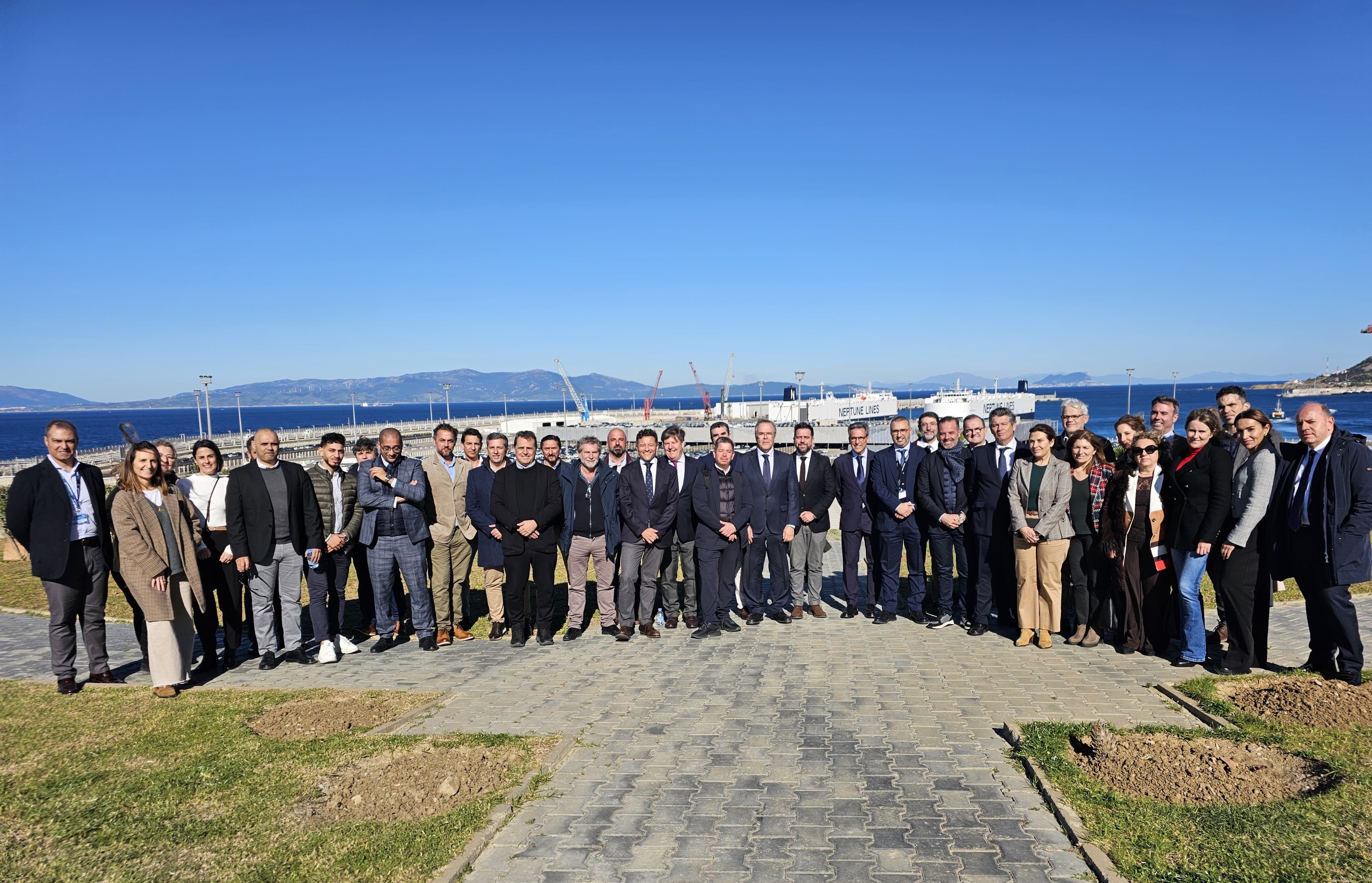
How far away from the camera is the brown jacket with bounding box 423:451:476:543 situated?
7.69 m

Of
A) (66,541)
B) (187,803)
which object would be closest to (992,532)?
(187,803)

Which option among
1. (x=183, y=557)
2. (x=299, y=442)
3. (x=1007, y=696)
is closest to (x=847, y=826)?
(x=1007, y=696)

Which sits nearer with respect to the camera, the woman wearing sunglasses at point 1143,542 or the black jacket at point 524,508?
the woman wearing sunglasses at point 1143,542

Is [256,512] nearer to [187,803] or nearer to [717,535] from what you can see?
[187,803]

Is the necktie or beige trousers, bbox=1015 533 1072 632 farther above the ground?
the necktie

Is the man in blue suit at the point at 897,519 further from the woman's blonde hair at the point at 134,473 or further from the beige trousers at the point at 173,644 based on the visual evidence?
the woman's blonde hair at the point at 134,473

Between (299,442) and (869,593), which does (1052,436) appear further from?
(299,442)

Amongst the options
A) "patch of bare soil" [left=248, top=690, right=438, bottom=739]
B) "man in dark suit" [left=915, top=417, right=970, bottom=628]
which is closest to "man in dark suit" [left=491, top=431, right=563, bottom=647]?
"patch of bare soil" [left=248, top=690, right=438, bottom=739]

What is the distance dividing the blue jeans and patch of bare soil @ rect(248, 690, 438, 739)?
6.20 m

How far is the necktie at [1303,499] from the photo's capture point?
228 inches

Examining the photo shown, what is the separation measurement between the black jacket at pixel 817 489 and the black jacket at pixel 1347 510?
415cm

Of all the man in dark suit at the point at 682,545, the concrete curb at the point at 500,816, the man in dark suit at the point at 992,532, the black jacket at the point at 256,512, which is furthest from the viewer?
the man in dark suit at the point at 682,545

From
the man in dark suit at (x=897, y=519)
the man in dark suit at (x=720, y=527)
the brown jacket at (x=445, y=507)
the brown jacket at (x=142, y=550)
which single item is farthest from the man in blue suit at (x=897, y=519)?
the brown jacket at (x=142, y=550)

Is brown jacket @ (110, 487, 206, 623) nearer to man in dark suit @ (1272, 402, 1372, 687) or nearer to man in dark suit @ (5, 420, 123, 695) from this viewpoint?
man in dark suit @ (5, 420, 123, 695)
